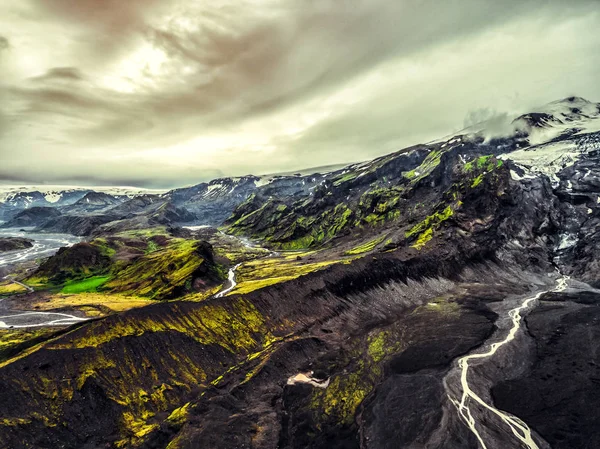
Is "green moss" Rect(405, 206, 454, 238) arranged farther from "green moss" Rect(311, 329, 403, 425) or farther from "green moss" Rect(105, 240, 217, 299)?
"green moss" Rect(105, 240, 217, 299)

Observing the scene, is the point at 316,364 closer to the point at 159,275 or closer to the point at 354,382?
the point at 354,382

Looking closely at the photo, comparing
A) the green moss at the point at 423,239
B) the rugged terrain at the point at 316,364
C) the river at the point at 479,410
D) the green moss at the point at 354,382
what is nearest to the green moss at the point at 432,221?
the green moss at the point at 423,239

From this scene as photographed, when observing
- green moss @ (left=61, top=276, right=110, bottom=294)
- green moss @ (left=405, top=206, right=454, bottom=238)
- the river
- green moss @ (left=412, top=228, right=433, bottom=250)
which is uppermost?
green moss @ (left=405, top=206, right=454, bottom=238)

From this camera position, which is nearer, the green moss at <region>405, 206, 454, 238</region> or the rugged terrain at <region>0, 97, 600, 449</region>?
the rugged terrain at <region>0, 97, 600, 449</region>

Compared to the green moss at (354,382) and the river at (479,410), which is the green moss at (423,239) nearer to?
the river at (479,410)

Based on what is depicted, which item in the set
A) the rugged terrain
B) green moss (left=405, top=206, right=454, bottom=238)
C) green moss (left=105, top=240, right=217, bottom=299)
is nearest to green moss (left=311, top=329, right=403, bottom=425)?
the rugged terrain

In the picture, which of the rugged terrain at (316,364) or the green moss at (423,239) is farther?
the green moss at (423,239)

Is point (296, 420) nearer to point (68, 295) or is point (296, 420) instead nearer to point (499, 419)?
point (499, 419)

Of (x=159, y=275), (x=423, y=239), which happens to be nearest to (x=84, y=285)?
(x=159, y=275)
